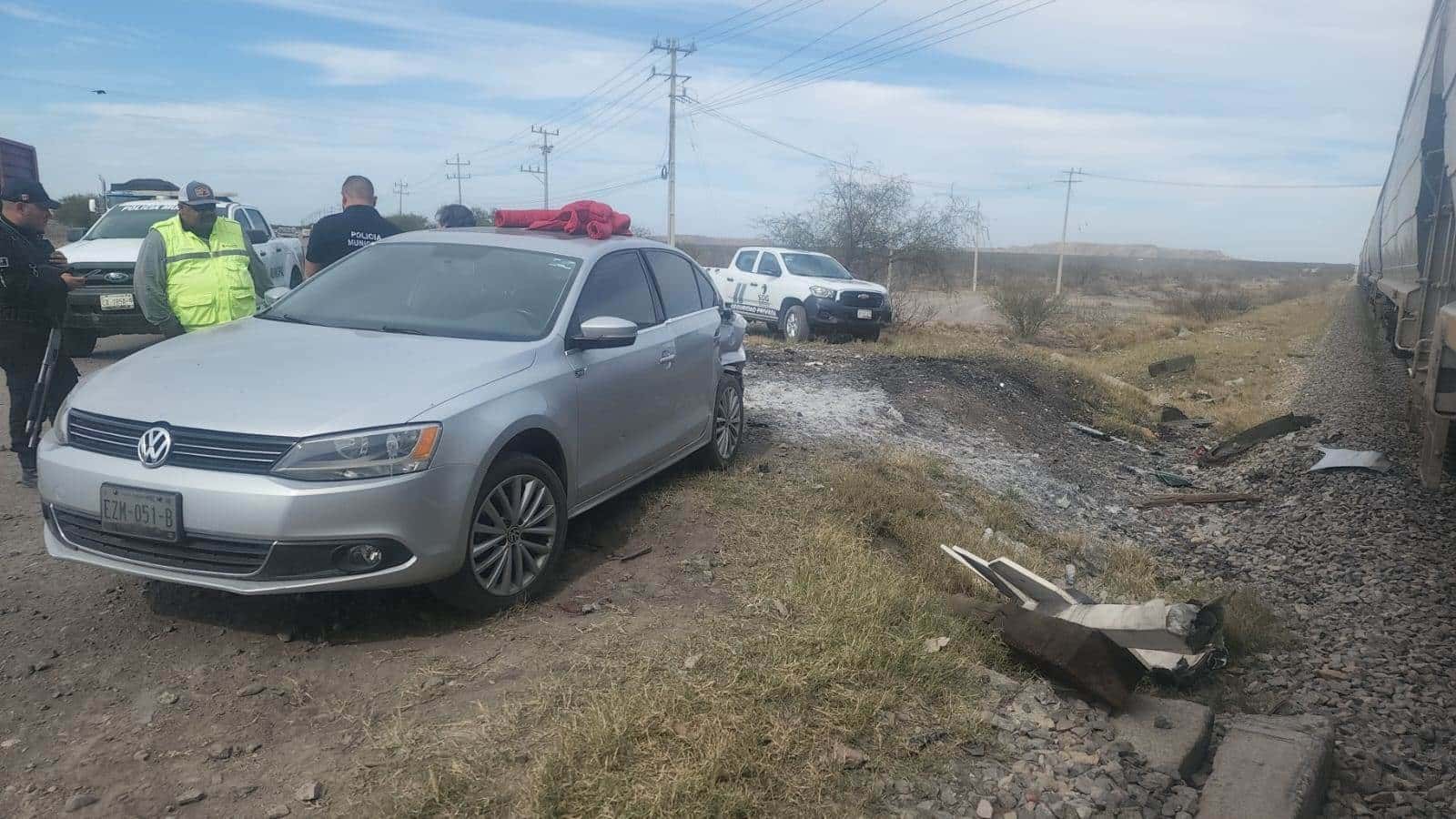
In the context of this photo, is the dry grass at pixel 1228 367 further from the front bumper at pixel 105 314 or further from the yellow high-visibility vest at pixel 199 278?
the front bumper at pixel 105 314

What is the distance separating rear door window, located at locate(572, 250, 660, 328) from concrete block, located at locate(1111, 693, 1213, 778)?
2.99 m

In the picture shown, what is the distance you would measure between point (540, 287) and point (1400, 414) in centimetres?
1053

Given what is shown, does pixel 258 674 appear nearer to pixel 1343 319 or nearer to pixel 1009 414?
pixel 1009 414

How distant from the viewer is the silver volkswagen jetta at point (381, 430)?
3.57 metres

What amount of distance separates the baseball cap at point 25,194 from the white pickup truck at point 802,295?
39.4ft

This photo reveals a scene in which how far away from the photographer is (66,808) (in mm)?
2811

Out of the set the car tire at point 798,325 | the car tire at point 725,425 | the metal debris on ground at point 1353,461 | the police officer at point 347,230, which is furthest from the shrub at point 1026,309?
the police officer at point 347,230

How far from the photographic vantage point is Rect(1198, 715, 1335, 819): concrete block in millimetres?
3211

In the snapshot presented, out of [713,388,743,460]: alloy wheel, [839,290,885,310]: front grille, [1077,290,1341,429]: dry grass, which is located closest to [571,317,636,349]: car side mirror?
[713,388,743,460]: alloy wheel

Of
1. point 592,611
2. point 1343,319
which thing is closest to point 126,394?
point 592,611

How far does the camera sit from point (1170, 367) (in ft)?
59.6

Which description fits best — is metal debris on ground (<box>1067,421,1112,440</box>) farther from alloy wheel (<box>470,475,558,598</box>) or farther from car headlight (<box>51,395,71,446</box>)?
car headlight (<box>51,395,71,446</box>)

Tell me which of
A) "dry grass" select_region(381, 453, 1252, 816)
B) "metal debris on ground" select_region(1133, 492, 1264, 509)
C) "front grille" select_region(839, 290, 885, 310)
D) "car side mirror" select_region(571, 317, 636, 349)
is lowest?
"metal debris on ground" select_region(1133, 492, 1264, 509)

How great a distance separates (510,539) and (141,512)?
137 centimetres
